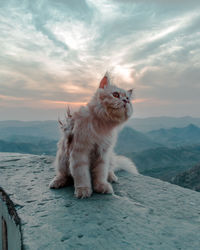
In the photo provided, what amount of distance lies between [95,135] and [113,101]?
1.66 feet

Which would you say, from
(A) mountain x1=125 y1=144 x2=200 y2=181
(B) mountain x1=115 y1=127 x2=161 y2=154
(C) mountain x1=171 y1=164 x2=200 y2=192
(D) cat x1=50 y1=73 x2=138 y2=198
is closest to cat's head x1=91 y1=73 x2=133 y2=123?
(D) cat x1=50 y1=73 x2=138 y2=198

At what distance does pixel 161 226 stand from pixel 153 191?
4.25 ft

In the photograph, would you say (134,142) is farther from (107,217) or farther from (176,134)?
(107,217)

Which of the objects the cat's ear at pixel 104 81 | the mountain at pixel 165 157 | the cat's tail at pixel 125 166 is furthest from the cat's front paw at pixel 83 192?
the mountain at pixel 165 157

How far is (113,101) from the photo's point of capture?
2.61 meters

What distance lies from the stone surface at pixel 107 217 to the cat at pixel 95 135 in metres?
0.23

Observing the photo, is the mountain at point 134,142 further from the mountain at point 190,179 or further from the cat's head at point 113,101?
the cat's head at point 113,101

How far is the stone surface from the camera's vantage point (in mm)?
1638

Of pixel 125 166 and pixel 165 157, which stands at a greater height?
pixel 125 166

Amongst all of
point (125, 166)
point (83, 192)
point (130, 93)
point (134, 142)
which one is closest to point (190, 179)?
point (125, 166)

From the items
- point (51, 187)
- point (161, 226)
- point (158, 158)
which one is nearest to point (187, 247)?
point (161, 226)

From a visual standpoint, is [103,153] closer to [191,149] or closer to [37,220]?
[37,220]

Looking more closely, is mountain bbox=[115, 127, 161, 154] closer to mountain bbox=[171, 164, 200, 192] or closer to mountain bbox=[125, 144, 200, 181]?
mountain bbox=[125, 144, 200, 181]

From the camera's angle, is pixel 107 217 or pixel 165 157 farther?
pixel 165 157
